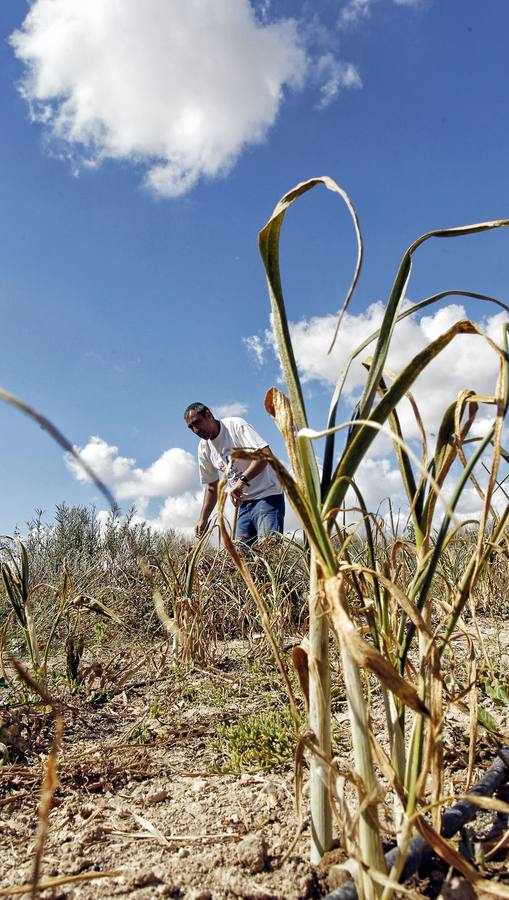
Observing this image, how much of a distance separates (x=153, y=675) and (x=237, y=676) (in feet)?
1.45

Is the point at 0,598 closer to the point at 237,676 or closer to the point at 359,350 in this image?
the point at 237,676

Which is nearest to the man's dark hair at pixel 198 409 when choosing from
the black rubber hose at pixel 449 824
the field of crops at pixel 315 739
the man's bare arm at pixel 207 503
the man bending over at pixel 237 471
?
the man bending over at pixel 237 471

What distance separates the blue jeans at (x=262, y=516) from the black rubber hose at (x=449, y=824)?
3664 millimetres

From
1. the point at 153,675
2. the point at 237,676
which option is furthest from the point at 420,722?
the point at 153,675

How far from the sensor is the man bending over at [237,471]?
16.9 feet

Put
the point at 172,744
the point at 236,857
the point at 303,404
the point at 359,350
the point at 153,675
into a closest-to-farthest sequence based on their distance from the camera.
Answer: the point at 303,404 < the point at 359,350 < the point at 236,857 < the point at 172,744 < the point at 153,675

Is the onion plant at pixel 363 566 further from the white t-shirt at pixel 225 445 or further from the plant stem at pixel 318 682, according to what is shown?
the white t-shirt at pixel 225 445

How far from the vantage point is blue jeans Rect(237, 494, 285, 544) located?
514 cm

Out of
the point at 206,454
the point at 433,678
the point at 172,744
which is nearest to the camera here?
the point at 433,678

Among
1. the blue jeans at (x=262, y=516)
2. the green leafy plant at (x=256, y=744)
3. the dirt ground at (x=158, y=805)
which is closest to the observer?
the dirt ground at (x=158, y=805)

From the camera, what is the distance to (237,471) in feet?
17.0

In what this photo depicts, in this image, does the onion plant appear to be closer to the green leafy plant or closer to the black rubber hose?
the black rubber hose

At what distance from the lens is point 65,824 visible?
1478 millimetres

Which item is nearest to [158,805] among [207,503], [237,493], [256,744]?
[256,744]
